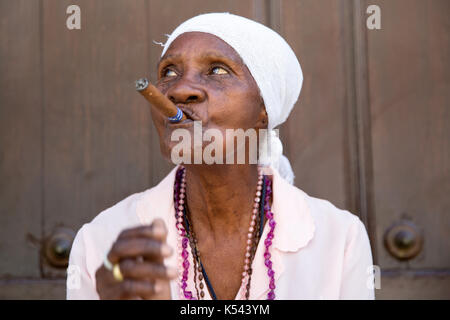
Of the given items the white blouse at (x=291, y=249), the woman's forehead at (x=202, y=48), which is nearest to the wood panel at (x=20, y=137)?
the white blouse at (x=291, y=249)

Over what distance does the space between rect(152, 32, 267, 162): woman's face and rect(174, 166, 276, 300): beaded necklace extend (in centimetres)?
25

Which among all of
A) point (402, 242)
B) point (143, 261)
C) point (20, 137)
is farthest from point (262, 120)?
point (20, 137)

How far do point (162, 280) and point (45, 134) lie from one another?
1077mm

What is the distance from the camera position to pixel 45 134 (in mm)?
1824

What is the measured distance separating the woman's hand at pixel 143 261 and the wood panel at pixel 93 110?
93 centimetres

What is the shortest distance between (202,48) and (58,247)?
2.88 ft

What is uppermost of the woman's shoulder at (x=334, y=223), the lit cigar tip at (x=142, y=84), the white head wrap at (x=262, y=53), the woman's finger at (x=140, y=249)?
the white head wrap at (x=262, y=53)

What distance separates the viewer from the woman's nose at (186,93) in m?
1.25

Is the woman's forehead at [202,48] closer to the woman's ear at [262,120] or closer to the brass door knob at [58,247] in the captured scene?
the woman's ear at [262,120]

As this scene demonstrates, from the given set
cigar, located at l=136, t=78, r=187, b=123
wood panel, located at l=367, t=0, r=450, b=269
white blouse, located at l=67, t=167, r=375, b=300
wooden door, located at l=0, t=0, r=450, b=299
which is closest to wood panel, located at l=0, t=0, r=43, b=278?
wooden door, located at l=0, t=0, r=450, b=299

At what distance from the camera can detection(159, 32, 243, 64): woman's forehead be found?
1.32 meters

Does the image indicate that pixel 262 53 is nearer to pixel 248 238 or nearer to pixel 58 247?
pixel 248 238
